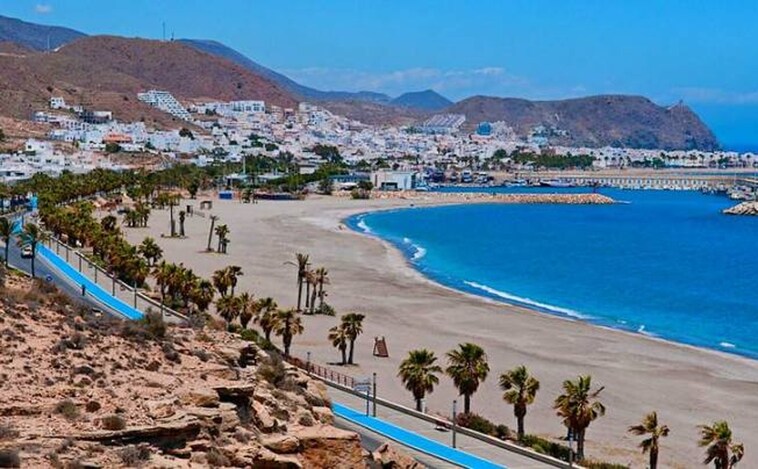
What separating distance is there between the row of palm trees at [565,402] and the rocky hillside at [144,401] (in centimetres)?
597

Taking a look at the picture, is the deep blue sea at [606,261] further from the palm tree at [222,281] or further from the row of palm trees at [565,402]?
the row of palm trees at [565,402]

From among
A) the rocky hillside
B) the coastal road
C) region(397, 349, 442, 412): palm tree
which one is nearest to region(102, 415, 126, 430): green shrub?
the rocky hillside

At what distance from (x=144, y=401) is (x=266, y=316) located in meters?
19.9

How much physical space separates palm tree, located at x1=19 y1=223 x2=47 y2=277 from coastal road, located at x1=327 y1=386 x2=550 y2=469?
780 inches

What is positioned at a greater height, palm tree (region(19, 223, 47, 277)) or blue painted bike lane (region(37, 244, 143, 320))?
palm tree (region(19, 223, 47, 277))

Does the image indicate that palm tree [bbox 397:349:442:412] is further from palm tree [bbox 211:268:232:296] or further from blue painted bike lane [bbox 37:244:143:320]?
palm tree [bbox 211:268:232:296]

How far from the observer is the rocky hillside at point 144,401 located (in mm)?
12000

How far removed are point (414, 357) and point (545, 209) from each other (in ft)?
340

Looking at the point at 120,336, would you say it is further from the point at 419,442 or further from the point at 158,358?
the point at 419,442

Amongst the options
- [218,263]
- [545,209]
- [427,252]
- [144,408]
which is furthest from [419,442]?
[545,209]

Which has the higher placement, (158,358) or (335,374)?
(158,358)

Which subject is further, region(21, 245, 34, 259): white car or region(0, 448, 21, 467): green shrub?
region(21, 245, 34, 259): white car

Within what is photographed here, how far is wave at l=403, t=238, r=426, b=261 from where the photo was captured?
7193cm

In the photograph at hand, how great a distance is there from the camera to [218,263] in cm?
6041
